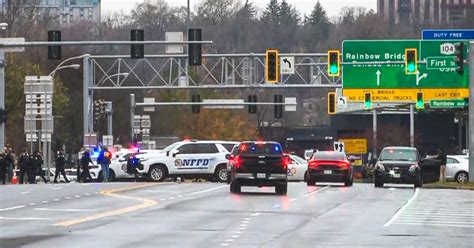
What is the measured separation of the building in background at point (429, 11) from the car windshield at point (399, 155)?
72.1m

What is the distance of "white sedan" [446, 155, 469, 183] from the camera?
56656mm

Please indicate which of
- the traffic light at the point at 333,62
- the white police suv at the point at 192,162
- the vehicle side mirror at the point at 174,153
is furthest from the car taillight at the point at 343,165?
the vehicle side mirror at the point at 174,153

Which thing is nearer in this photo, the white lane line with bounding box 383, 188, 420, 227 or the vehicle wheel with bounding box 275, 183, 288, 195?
the white lane line with bounding box 383, 188, 420, 227

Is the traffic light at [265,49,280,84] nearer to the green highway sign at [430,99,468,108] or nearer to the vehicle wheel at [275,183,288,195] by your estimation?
the vehicle wheel at [275,183,288,195]

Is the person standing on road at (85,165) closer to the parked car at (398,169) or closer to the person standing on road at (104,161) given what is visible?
the person standing on road at (104,161)

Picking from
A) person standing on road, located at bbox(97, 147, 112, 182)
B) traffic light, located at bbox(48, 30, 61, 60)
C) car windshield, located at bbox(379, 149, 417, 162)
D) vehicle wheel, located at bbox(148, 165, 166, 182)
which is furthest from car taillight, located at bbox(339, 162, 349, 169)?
traffic light, located at bbox(48, 30, 61, 60)

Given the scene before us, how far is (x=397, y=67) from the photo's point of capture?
63094 millimetres

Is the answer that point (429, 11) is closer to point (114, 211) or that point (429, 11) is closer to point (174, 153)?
point (174, 153)

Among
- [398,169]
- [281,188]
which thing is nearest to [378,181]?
[398,169]

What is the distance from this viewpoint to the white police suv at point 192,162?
171ft

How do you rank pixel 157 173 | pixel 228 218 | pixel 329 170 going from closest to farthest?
1. pixel 228 218
2. pixel 329 170
3. pixel 157 173

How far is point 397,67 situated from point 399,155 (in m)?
15.9

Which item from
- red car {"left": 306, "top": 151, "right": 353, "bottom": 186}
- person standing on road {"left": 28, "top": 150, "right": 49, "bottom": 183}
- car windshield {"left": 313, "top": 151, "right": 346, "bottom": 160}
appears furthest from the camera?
person standing on road {"left": 28, "top": 150, "right": 49, "bottom": 183}

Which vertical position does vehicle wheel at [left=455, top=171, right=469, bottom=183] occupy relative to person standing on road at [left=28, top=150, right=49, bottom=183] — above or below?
below
